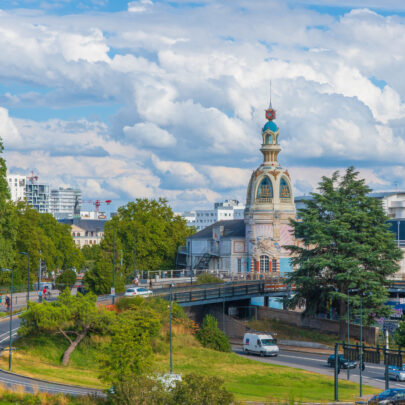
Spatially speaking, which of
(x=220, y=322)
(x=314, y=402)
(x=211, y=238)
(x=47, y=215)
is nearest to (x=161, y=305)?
(x=220, y=322)

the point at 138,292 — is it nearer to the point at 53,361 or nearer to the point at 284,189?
the point at 53,361

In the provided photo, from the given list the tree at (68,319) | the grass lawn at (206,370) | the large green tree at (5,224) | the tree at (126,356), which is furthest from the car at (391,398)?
the large green tree at (5,224)

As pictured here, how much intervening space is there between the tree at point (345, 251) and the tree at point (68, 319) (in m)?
23.3

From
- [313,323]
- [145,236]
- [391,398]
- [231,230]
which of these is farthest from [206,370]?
[145,236]

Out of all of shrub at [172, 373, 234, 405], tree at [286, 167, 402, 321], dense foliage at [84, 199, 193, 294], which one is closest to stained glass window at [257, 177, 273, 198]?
dense foliage at [84, 199, 193, 294]

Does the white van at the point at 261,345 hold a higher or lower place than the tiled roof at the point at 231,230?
lower

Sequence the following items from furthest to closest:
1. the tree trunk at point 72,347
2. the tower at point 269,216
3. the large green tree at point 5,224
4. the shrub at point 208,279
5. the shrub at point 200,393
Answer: the tower at point 269,216, the shrub at point 208,279, the large green tree at point 5,224, the tree trunk at point 72,347, the shrub at point 200,393

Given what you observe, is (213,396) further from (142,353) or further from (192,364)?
(192,364)

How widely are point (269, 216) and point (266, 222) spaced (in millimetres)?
896

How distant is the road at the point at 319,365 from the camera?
190 feet

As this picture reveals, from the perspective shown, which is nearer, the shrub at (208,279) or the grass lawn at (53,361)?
the grass lawn at (53,361)

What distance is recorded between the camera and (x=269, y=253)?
103 metres

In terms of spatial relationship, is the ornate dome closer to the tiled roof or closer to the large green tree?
the tiled roof

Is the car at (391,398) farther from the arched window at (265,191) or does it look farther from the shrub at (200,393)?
the arched window at (265,191)
